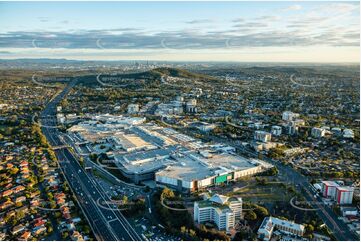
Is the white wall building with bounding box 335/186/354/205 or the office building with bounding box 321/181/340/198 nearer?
the white wall building with bounding box 335/186/354/205

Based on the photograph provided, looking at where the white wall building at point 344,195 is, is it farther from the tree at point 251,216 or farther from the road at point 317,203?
the tree at point 251,216

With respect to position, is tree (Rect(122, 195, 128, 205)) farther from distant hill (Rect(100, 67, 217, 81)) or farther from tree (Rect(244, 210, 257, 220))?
distant hill (Rect(100, 67, 217, 81))

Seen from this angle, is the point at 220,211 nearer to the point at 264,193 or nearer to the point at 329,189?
the point at 264,193

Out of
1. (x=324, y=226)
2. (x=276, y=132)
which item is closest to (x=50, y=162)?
(x=324, y=226)

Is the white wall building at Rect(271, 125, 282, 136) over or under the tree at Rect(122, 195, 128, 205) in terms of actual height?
over

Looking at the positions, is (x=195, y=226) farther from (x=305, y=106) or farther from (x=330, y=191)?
(x=305, y=106)

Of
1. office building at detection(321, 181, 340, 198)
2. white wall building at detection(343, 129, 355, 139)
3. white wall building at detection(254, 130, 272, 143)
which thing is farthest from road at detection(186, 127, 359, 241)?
white wall building at detection(343, 129, 355, 139)

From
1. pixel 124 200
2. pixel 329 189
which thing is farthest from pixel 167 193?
pixel 329 189
